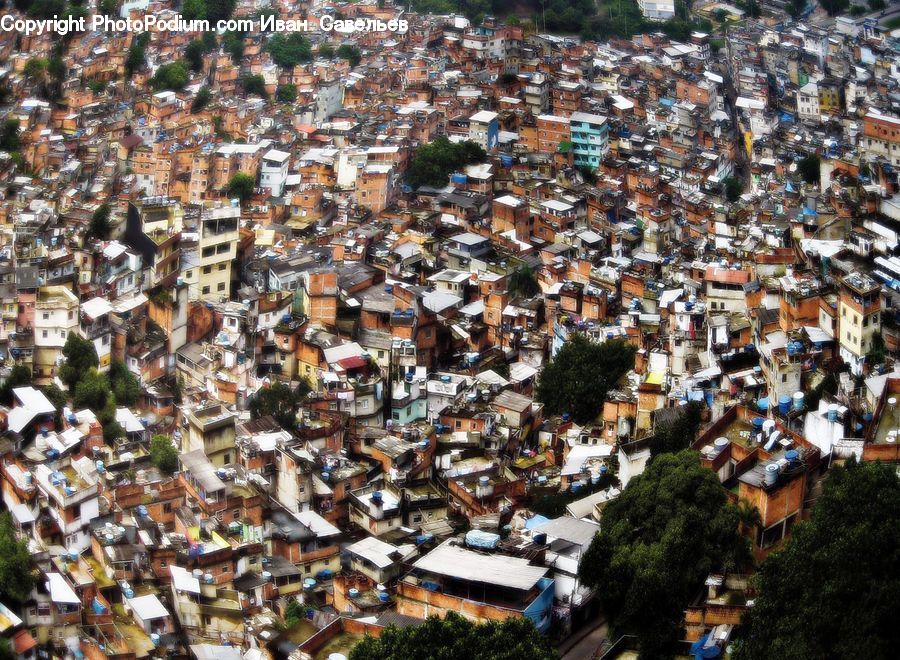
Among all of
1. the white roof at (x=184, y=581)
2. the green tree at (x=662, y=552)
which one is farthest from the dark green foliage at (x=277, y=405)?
the green tree at (x=662, y=552)

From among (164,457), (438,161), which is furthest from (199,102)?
(164,457)

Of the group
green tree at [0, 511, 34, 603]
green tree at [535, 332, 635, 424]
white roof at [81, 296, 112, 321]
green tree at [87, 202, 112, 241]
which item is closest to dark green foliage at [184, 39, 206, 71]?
green tree at [87, 202, 112, 241]

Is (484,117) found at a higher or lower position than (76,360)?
higher

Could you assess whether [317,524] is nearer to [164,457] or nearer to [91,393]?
[164,457]

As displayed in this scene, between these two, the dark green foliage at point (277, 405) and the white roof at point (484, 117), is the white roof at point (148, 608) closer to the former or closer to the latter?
the dark green foliage at point (277, 405)

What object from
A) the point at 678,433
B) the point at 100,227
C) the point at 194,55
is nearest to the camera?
the point at 678,433

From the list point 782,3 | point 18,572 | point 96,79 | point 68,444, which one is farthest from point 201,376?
point 782,3

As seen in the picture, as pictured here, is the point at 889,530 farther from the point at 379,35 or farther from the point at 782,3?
the point at 782,3
